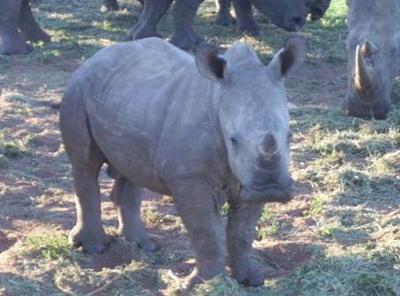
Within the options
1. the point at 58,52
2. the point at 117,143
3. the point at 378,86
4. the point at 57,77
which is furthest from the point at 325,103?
the point at 117,143

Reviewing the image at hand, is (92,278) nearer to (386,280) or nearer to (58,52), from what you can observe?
(386,280)

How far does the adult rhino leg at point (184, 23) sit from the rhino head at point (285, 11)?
2.32 feet

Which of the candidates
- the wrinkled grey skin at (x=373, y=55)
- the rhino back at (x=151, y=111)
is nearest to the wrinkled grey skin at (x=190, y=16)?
the wrinkled grey skin at (x=373, y=55)

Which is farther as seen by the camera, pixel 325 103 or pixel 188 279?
pixel 325 103

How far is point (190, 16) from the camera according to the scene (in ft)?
39.5

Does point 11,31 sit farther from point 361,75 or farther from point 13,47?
point 361,75

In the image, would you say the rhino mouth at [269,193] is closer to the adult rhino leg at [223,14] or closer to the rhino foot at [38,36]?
the rhino foot at [38,36]

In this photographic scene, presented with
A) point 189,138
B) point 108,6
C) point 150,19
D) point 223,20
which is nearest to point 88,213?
point 189,138

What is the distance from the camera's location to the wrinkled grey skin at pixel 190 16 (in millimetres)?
11883

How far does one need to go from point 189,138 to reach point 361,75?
3243mm

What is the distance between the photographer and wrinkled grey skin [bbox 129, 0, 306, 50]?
39.0 feet

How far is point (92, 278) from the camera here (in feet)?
17.9

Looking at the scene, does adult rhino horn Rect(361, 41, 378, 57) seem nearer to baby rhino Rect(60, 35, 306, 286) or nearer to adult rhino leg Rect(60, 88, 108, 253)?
baby rhino Rect(60, 35, 306, 286)

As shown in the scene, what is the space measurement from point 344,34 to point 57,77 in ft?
12.5
